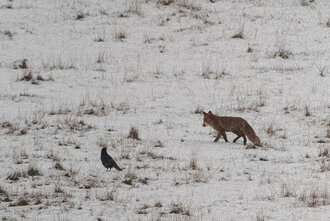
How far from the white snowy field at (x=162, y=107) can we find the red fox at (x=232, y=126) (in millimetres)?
234

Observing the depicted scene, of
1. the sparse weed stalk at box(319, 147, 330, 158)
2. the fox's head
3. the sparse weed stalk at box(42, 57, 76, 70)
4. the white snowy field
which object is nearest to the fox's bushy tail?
the white snowy field

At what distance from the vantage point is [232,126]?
39.2 feet

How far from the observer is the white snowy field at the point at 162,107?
8.47 meters

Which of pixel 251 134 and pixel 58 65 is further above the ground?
pixel 58 65

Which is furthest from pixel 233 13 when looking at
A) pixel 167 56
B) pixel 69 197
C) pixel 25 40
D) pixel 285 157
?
pixel 69 197

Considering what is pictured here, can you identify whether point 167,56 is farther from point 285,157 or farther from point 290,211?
point 290,211

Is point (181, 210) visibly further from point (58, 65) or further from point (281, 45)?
point (281, 45)

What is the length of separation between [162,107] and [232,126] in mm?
2632

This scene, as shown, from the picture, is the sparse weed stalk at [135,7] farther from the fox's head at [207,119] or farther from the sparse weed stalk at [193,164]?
the sparse weed stalk at [193,164]

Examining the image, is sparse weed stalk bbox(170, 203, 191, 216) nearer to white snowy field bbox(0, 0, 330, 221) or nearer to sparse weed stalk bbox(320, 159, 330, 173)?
white snowy field bbox(0, 0, 330, 221)

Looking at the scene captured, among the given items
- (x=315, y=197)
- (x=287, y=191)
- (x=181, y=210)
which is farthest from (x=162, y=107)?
(x=181, y=210)

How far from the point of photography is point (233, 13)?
824 inches

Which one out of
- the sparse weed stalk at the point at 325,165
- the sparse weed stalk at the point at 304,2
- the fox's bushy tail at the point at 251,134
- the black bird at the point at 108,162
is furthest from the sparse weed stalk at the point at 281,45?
the black bird at the point at 108,162

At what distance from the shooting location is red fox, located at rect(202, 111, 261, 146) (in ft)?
38.1
